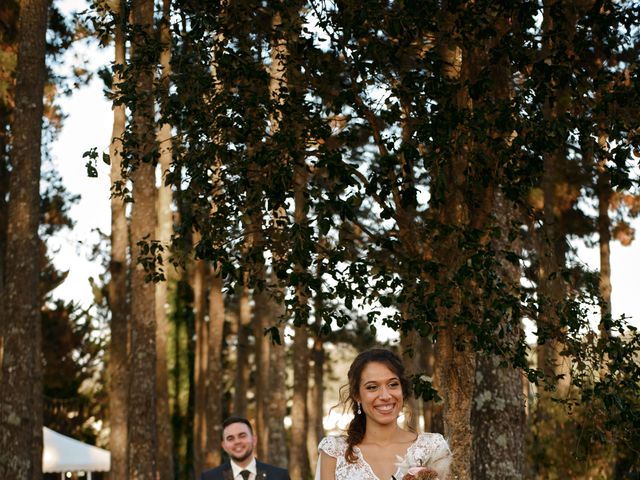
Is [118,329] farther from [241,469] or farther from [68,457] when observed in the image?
[241,469]

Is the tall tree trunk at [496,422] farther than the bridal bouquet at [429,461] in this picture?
Yes

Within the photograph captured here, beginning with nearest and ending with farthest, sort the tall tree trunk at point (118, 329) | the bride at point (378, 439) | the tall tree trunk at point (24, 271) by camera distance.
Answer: the bride at point (378, 439)
the tall tree trunk at point (24, 271)
the tall tree trunk at point (118, 329)

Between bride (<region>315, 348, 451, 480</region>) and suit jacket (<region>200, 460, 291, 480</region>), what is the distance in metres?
4.98

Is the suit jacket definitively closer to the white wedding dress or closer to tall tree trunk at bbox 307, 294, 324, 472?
the white wedding dress

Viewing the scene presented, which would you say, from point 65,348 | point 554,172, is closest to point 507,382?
point 554,172

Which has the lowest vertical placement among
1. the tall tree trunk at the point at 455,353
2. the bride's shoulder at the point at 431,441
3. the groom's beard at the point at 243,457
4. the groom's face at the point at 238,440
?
the bride's shoulder at the point at 431,441

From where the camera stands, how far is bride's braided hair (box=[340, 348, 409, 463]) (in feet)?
17.6

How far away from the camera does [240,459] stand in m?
10.4

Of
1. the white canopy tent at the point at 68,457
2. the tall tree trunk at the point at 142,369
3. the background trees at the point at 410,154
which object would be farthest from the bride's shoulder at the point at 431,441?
the white canopy tent at the point at 68,457

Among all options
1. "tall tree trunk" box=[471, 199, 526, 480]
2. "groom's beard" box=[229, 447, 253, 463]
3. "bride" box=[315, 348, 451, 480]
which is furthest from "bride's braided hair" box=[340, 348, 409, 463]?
"tall tree trunk" box=[471, 199, 526, 480]

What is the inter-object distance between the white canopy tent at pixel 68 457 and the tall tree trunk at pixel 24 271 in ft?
41.3

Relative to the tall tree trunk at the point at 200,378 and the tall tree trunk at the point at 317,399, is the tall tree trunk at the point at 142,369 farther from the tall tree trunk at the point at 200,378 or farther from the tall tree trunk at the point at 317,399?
the tall tree trunk at the point at 317,399

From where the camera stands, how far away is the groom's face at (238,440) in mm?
10203

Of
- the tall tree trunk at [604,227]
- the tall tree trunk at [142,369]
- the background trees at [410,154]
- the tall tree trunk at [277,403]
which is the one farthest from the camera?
the tall tree trunk at [277,403]
